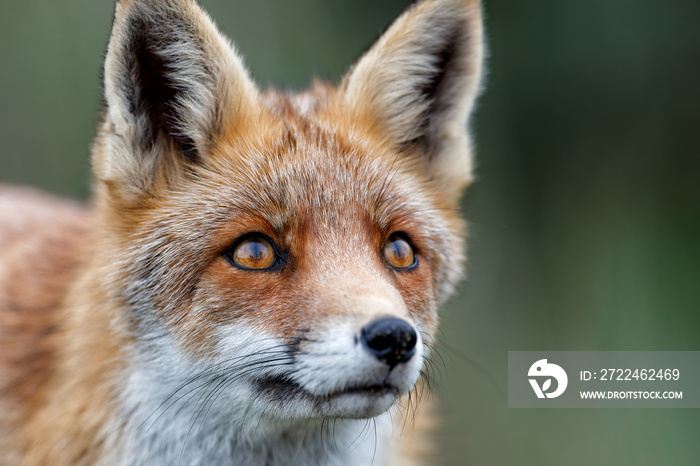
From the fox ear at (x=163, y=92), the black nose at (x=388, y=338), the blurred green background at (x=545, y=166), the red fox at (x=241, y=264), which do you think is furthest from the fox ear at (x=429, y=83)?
the blurred green background at (x=545, y=166)

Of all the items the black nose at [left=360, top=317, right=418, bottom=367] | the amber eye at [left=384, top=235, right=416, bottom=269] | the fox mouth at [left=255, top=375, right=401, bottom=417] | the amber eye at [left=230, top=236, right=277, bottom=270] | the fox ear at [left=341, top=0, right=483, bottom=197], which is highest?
the fox ear at [left=341, top=0, right=483, bottom=197]

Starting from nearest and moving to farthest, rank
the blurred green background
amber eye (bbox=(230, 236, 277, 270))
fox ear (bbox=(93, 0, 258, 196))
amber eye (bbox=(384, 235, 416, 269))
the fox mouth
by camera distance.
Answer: the fox mouth < amber eye (bbox=(230, 236, 277, 270)) < fox ear (bbox=(93, 0, 258, 196)) < amber eye (bbox=(384, 235, 416, 269)) < the blurred green background

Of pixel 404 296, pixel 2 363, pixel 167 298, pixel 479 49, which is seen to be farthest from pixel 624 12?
pixel 2 363

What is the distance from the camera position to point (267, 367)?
2934mm

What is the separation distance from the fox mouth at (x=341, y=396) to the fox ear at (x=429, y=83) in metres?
1.61

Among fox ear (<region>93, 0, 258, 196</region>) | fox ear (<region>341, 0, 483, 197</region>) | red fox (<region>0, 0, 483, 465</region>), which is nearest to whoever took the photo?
red fox (<region>0, 0, 483, 465</region>)

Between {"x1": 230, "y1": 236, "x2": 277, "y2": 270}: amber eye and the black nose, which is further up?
{"x1": 230, "y1": 236, "x2": 277, "y2": 270}: amber eye

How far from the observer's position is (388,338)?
2.64m

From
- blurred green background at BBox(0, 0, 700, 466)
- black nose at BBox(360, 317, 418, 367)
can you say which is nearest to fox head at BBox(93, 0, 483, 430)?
black nose at BBox(360, 317, 418, 367)

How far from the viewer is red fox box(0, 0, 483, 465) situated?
116 inches

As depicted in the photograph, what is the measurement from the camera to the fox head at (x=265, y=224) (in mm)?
2863

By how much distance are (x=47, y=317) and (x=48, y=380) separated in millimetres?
416

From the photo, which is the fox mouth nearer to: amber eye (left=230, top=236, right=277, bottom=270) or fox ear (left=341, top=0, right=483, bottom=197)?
amber eye (left=230, top=236, right=277, bottom=270)

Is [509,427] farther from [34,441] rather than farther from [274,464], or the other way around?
[34,441]
